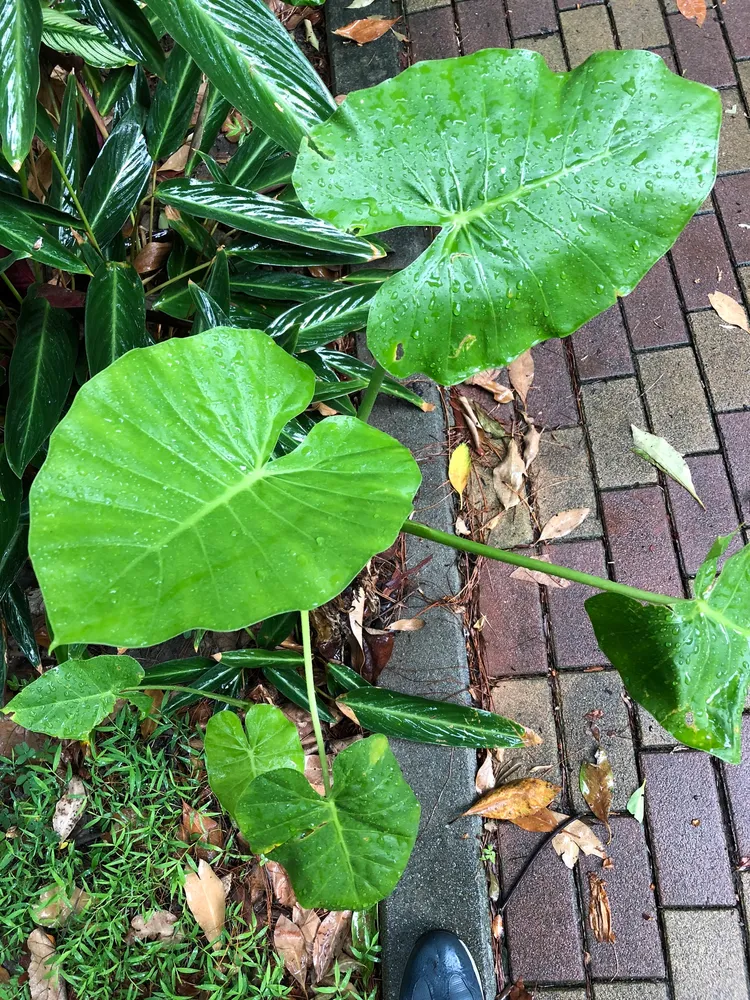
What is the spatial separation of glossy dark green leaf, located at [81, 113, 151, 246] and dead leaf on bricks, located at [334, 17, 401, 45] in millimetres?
1281

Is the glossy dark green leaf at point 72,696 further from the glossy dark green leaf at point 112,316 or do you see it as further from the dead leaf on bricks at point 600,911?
the dead leaf on bricks at point 600,911

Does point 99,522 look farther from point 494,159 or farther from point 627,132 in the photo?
point 627,132

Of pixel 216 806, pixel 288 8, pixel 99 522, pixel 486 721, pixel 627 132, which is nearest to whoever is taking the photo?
pixel 99 522

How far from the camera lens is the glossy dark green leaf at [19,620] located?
5.36 ft

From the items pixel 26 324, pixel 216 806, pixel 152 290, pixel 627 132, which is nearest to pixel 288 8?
pixel 152 290

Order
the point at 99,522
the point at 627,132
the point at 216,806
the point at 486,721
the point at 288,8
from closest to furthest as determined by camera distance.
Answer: the point at 99,522 → the point at 627,132 → the point at 486,721 → the point at 216,806 → the point at 288,8

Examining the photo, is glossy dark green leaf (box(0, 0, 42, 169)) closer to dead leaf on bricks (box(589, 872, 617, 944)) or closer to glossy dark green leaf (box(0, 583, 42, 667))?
glossy dark green leaf (box(0, 583, 42, 667))

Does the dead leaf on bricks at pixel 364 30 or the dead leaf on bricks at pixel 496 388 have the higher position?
the dead leaf on bricks at pixel 364 30

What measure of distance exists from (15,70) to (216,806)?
1.48 metres

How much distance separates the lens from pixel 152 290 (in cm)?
183

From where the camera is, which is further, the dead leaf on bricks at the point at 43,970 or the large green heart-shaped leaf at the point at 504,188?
the dead leaf on bricks at the point at 43,970

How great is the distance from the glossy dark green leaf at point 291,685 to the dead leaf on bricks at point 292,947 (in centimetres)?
45

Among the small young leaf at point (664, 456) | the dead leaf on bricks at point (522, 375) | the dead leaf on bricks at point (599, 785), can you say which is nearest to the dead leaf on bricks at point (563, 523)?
the small young leaf at point (664, 456)

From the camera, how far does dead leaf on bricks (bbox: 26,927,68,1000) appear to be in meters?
1.60
